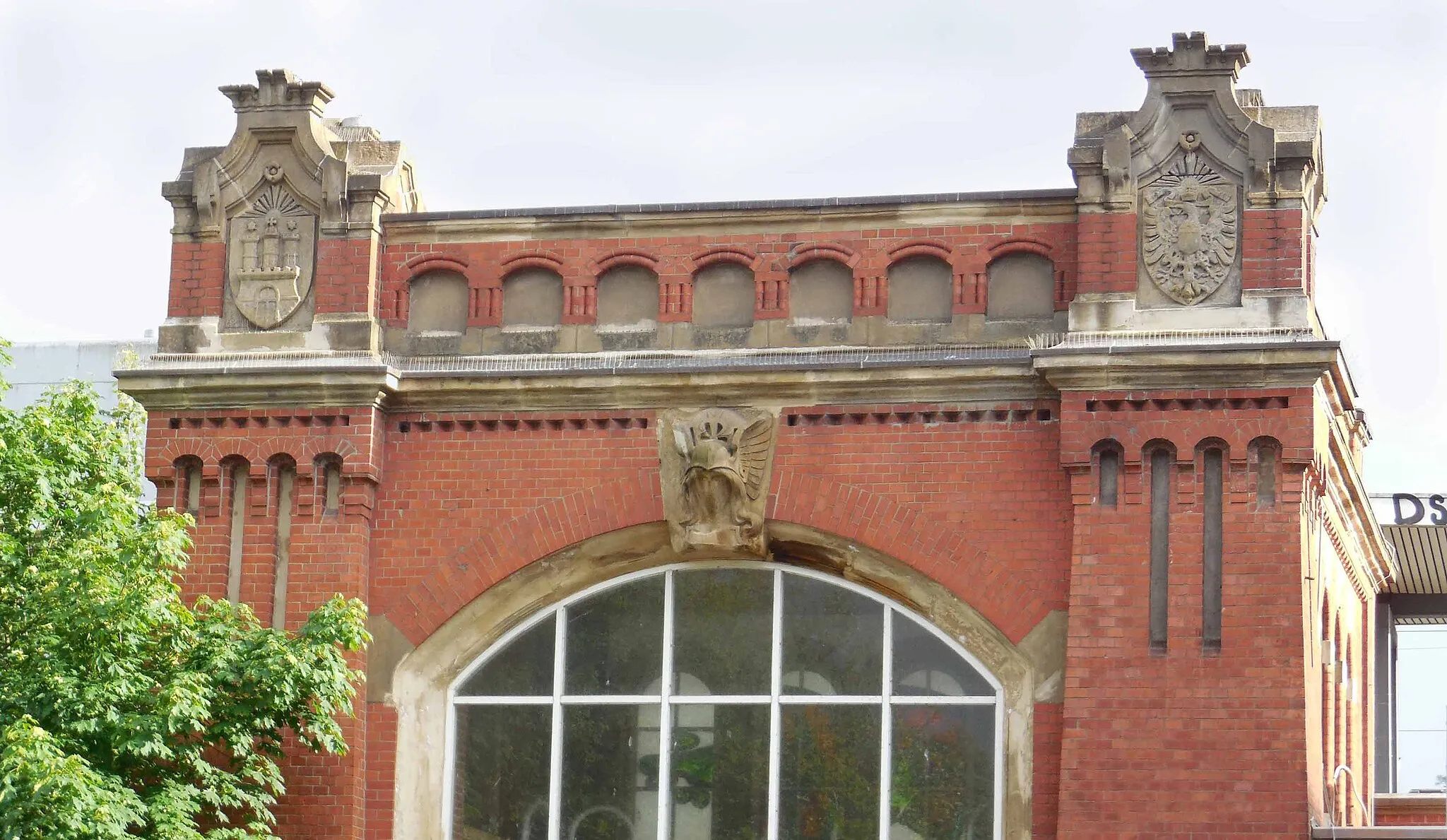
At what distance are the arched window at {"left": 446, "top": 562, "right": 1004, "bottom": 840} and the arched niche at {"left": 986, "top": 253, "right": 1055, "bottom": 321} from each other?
8.46ft

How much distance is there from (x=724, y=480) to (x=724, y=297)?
1686 millimetres

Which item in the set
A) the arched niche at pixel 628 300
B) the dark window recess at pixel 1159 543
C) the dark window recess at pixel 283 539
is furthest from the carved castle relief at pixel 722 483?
the dark window recess at pixel 283 539

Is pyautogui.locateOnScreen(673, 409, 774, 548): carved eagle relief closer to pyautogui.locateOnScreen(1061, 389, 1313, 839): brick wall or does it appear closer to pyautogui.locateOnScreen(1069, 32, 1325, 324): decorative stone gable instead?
pyautogui.locateOnScreen(1061, 389, 1313, 839): brick wall

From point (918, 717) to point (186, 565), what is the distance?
6129mm

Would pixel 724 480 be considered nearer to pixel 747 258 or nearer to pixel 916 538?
pixel 916 538

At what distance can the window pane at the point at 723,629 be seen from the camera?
65.7ft

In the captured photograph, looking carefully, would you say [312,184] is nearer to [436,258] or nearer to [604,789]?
[436,258]

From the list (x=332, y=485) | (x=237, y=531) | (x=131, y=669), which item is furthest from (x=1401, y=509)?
(x=131, y=669)

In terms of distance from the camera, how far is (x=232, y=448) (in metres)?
20.8

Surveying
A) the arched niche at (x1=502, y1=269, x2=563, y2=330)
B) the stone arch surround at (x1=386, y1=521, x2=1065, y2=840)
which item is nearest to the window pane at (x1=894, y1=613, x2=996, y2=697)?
the stone arch surround at (x1=386, y1=521, x2=1065, y2=840)

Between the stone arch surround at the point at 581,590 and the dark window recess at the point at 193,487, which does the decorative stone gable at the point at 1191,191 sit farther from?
the dark window recess at the point at 193,487

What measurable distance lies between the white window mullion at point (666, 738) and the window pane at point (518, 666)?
1003mm

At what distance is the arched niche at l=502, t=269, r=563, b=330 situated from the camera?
2103 centimetres

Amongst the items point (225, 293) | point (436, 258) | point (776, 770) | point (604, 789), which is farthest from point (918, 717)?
point (225, 293)
